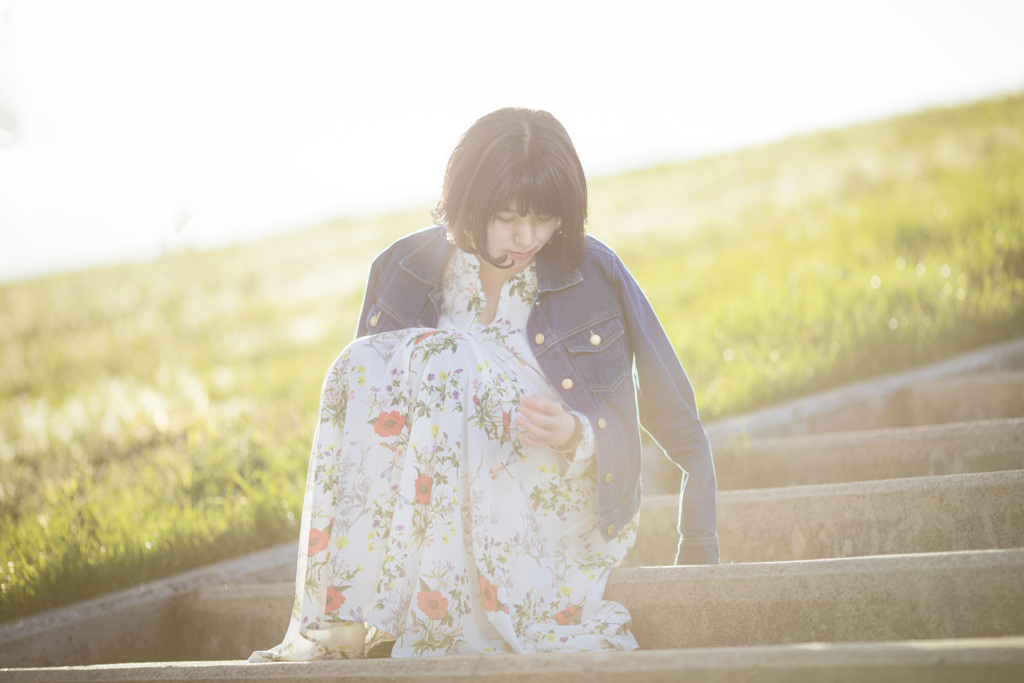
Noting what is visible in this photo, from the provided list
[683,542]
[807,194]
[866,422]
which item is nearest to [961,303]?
[866,422]

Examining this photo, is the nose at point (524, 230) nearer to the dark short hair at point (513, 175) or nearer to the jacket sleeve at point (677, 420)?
the dark short hair at point (513, 175)

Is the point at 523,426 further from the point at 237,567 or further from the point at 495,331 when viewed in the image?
the point at 237,567

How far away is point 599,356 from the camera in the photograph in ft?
8.63

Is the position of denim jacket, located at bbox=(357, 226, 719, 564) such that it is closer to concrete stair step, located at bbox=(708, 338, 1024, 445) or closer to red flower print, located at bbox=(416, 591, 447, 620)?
red flower print, located at bbox=(416, 591, 447, 620)

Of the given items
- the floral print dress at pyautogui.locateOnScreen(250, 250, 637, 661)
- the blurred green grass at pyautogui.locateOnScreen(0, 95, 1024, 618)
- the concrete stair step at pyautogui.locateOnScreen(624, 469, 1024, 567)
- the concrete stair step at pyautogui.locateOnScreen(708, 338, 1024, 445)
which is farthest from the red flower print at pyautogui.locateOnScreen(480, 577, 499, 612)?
the concrete stair step at pyautogui.locateOnScreen(708, 338, 1024, 445)

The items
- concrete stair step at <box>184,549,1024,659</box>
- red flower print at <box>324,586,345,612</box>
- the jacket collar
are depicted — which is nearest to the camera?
concrete stair step at <box>184,549,1024,659</box>

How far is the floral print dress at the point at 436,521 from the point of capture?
2.33m

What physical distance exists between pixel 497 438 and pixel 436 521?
0.27 metres

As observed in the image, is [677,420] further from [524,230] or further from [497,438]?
[524,230]

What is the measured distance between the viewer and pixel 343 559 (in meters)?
2.34

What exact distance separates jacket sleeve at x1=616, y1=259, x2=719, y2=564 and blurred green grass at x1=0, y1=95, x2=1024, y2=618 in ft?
6.00

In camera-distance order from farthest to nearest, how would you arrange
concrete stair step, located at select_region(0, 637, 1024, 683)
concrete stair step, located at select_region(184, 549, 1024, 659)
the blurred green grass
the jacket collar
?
the blurred green grass < the jacket collar < concrete stair step, located at select_region(184, 549, 1024, 659) < concrete stair step, located at select_region(0, 637, 1024, 683)

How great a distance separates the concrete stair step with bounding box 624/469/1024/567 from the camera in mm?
2564

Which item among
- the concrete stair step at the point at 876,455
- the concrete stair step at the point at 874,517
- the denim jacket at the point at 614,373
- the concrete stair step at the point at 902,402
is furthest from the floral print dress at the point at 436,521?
the concrete stair step at the point at 902,402
